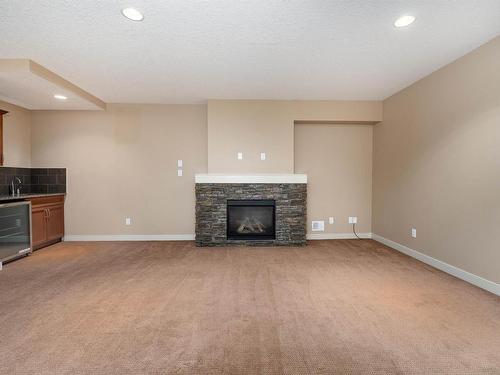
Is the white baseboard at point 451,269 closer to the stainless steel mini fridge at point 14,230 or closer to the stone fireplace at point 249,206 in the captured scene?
the stone fireplace at point 249,206

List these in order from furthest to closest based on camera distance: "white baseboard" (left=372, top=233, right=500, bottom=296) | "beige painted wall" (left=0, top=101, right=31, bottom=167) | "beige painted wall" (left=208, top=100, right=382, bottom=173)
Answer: "beige painted wall" (left=208, top=100, right=382, bottom=173) < "beige painted wall" (left=0, top=101, right=31, bottom=167) < "white baseboard" (left=372, top=233, right=500, bottom=296)

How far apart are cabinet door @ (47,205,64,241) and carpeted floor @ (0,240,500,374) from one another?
944mm

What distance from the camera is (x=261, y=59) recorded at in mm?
3104

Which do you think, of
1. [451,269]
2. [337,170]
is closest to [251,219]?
[337,170]

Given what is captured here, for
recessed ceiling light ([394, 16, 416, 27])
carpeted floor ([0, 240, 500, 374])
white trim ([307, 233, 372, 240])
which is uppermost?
recessed ceiling light ([394, 16, 416, 27])

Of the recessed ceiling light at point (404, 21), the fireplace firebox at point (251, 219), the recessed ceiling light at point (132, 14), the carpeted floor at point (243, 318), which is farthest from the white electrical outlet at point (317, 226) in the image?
the recessed ceiling light at point (132, 14)

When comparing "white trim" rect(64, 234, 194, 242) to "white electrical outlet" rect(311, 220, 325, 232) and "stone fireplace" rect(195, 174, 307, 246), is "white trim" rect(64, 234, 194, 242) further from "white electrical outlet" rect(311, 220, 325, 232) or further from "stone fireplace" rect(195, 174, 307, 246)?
"white electrical outlet" rect(311, 220, 325, 232)

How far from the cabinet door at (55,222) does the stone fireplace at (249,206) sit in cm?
253

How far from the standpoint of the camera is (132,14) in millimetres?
2258

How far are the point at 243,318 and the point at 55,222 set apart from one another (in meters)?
4.28

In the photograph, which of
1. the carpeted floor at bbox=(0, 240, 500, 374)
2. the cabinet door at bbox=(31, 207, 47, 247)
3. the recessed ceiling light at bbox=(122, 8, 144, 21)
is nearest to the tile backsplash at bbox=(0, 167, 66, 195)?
the cabinet door at bbox=(31, 207, 47, 247)

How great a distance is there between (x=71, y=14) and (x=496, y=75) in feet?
13.2

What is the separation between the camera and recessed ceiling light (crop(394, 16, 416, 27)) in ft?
7.62

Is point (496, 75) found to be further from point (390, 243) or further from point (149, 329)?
point (149, 329)
